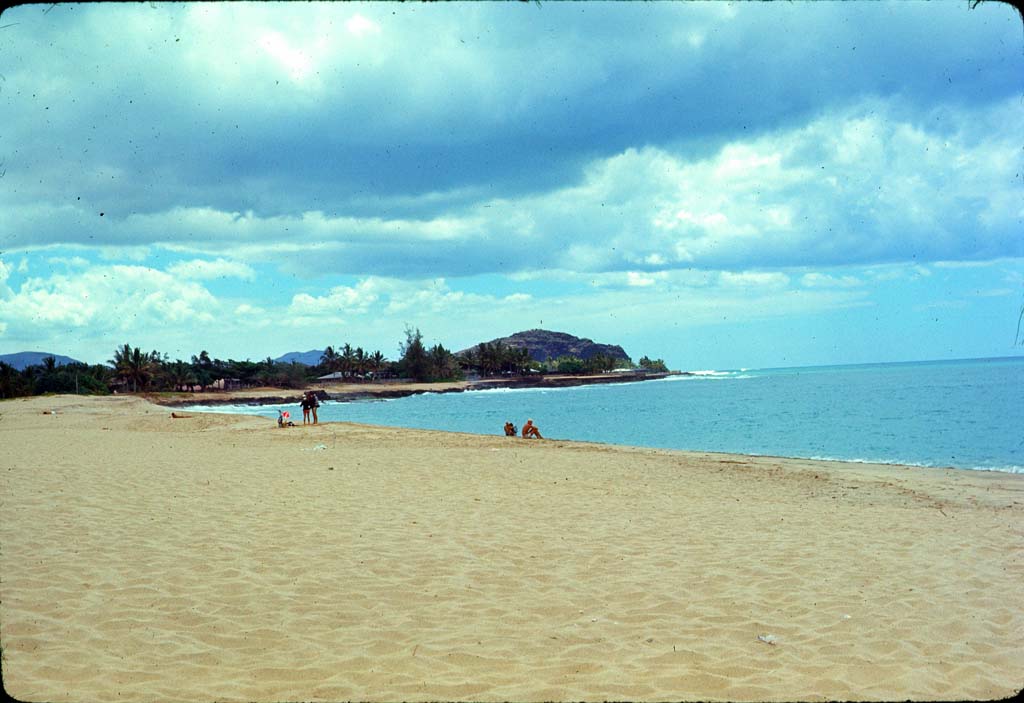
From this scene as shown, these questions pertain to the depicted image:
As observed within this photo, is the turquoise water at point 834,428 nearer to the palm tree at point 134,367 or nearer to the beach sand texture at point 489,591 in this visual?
the beach sand texture at point 489,591

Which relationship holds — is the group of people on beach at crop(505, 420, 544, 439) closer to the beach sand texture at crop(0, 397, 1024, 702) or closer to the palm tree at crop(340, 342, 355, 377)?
the beach sand texture at crop(0, 397, 1024, 702)

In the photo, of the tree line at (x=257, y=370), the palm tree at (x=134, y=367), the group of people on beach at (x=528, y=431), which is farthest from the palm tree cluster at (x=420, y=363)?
the group of people on beach at (x=528, y=431)

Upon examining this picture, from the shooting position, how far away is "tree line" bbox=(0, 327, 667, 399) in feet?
249

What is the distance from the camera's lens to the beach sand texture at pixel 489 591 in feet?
14.5

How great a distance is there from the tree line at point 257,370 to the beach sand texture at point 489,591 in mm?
70649

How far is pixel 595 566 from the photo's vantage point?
23.5 ft

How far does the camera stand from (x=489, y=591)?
6.24 meters

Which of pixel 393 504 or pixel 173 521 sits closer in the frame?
pixel 173 521

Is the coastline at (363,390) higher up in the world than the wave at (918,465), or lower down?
higher up

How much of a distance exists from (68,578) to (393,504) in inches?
187

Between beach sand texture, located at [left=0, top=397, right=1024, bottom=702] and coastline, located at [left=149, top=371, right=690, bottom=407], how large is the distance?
6770cm

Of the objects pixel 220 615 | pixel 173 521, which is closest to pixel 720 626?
pixel 220 615

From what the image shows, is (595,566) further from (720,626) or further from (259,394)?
(259,394)

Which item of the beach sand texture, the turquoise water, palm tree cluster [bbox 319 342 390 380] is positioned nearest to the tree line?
palm tree cluster [bbox 319 342 390 380]
